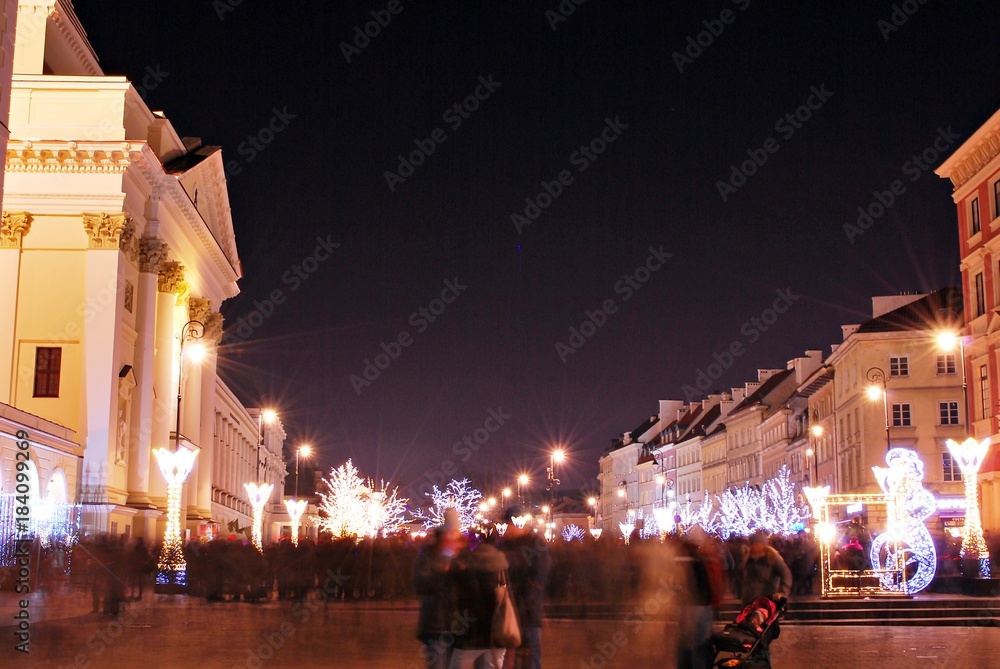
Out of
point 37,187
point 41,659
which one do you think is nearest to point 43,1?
point 37,187

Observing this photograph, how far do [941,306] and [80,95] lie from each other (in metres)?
44.2

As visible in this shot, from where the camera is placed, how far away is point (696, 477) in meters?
114

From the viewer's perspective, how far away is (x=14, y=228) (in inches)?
1393

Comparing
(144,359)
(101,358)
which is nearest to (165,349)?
(144,359)

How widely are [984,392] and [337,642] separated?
3182 cm

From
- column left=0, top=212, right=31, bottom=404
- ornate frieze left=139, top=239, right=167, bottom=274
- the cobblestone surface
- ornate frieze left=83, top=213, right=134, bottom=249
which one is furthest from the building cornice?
column left=0, top=212, right=31, bottom=404

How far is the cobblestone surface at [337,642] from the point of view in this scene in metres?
16.0

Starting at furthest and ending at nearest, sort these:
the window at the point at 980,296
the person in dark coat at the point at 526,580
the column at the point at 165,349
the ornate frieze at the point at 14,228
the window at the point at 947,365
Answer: the window at the point at 947,365, the window at the point at 980,296, the column at the point at 165,349, the ornate frieze at the point at 14,228, the person in dark coat at the point at 526,580

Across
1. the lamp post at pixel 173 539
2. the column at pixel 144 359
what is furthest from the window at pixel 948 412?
the lamp post at pixel 173 539

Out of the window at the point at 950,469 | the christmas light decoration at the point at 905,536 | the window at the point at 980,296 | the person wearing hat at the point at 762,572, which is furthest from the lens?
the window at the point at 950,469

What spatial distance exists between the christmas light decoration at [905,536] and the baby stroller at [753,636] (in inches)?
547

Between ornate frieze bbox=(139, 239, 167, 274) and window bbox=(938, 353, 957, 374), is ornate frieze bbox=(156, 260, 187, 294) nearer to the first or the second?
ornate frieze bbox=(139, 239, 167, 274)

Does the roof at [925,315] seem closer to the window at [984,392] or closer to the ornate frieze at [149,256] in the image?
the window at [984,392]

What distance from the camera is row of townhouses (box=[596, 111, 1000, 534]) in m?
43.2
